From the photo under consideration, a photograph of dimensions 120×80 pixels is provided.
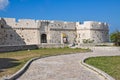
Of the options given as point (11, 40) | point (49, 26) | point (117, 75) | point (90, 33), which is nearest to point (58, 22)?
point (49, 26)

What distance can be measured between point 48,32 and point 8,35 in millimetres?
6317

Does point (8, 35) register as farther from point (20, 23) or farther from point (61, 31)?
point (61, 31)

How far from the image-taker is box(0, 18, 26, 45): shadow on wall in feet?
111

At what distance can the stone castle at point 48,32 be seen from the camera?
3488 cm

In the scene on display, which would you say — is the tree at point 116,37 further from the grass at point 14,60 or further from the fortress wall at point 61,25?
the grass at point 14,60

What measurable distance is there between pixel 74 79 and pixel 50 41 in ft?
95.4

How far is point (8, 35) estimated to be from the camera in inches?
1362

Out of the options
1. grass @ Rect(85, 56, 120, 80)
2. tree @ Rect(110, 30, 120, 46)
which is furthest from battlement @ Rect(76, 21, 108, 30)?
grass @ Rect(85, 56, 120, 80)

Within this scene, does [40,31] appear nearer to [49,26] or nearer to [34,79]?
[49,26]

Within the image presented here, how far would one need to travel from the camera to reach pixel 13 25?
3525 cm

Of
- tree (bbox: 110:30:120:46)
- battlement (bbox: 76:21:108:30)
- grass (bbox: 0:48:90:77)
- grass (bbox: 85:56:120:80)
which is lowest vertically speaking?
grass (bbox: 85:56:120:80)

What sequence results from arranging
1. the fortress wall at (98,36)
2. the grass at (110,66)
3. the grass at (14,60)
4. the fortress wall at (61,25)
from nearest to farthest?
the grass at (110,66)
the grass at (14,60)
the fortress wall at (61,25)
the fortress wall at (98,36)

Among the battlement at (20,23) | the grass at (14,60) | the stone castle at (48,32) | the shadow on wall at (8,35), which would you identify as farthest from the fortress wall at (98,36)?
the grass at (14,60)

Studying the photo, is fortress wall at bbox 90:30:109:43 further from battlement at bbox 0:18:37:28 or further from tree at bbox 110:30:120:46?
battlement at bbox 0:18:37:28
